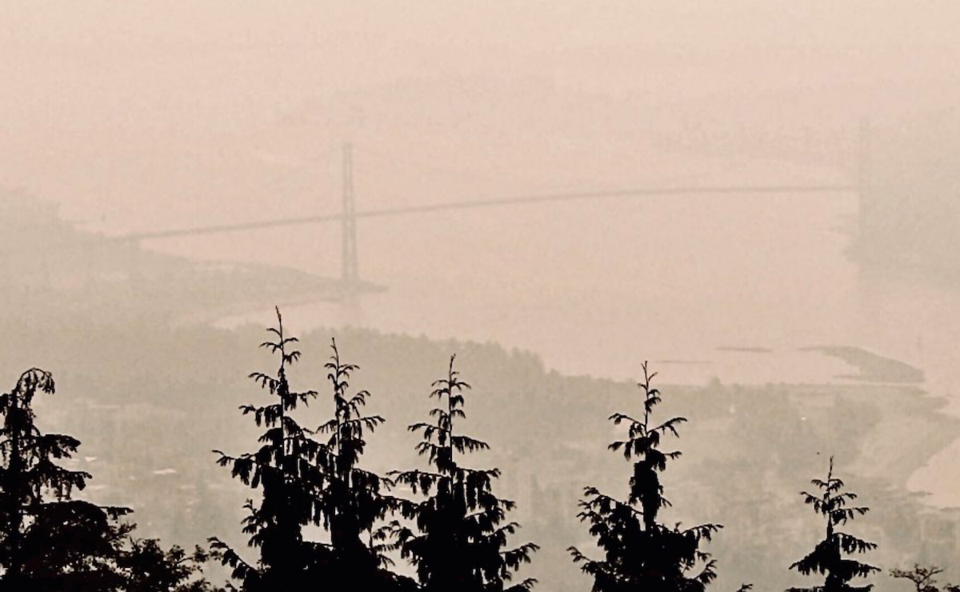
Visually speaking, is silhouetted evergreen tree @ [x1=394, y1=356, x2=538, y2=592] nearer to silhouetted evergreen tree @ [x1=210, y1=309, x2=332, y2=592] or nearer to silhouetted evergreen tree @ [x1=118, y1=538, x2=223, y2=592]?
silhouetted evergreen tree @ [x1=210, y1=309, x2=332, y2=592]

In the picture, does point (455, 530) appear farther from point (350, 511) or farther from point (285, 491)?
point (285, 491)

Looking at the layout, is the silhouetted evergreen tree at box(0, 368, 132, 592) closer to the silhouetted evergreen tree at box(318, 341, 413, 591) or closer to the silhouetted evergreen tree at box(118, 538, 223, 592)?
the silhouetted evergreen tree at box(318, 341, 413, 591)

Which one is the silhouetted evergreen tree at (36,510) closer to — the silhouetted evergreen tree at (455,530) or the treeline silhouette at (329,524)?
the treeline silhouette at (329,524)

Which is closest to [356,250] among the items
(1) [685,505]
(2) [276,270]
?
(2) [276,270]

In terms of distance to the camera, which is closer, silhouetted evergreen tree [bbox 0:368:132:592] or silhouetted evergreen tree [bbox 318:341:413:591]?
silhouetted evergreen tree [bbox 0:368:132:592]

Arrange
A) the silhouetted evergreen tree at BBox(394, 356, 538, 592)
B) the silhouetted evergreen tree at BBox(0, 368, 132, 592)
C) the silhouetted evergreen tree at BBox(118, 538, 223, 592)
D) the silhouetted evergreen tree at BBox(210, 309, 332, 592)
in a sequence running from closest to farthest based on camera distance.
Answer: the silhouetted evergreen tree at BBox(0, 368, 132, 592) < the silhouetted evergreen tree at BBox(210, 309, 332, 592) < the silhouetted evergreen tree at BBox(394, 356, 538, 592) < the silhouetted evergreen tree at BBox(118, 538, 223, 592)

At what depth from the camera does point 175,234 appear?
5912 cm

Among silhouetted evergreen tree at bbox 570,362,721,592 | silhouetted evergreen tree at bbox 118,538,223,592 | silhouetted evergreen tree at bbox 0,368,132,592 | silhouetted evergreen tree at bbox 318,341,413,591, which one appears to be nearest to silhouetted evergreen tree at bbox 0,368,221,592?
silhouetted evergreen tree at bbox 0,368,132,592

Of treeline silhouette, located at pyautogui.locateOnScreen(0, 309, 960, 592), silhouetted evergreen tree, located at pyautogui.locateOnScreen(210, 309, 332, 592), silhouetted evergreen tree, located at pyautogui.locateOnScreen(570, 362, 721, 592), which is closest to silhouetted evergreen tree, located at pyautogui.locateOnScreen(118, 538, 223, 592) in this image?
treeline silhouette, located at pyautogui.locateOnScreen(0, 309, 960, 592)

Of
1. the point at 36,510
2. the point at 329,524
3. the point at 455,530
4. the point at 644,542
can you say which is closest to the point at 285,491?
the point at 329,524

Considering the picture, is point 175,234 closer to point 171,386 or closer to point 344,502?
point 171,386

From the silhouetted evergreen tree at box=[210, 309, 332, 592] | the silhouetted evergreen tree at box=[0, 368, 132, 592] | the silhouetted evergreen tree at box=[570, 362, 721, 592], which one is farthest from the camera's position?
the silhouetted evergreen tree at box=[570, 362, 721, 592]

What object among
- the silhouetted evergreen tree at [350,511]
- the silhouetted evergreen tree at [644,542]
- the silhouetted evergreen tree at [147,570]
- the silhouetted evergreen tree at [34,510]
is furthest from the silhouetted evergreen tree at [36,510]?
the silhouetted evergreen tree at [644,542]

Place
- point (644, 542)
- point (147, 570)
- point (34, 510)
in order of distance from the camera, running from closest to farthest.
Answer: point (34, 510) < point (644, 542) < point (147, 570)
